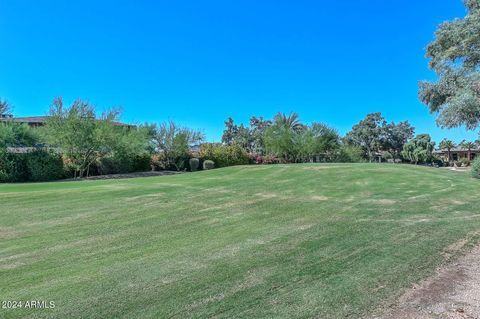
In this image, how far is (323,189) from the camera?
40.1 feet

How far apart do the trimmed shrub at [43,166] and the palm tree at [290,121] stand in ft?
109

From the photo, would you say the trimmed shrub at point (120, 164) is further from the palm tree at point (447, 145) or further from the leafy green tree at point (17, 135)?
the palm tree at point (447, 145)

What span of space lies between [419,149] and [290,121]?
2511cm

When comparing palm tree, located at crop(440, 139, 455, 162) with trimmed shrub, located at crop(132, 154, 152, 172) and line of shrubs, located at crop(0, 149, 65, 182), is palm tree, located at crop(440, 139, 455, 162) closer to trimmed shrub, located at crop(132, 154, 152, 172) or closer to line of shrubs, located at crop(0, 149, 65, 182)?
trimmed shrub, located at crop(132, 154, 152, 172)

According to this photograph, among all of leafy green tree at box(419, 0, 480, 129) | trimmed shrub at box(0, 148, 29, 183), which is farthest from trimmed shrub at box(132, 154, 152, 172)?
leafy green tree at box(419, 0, 480, 129)

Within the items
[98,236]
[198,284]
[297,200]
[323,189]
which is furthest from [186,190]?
[198,284]

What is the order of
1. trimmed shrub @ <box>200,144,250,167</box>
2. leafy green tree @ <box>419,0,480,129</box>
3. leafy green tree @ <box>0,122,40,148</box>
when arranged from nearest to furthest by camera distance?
leafy green tree @ <box>419,0,480,129</box>, leafy green tree @ <box>0,122,40,148</box>, trimmed shrub @ <box>200,144,250,167</box>

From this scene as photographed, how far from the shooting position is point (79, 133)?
2438 cm

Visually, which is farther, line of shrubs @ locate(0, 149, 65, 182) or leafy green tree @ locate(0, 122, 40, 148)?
leafy green tree @ locate(0, 122, 40, 148)

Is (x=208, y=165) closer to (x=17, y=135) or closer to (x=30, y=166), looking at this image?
(x=30, y=166)

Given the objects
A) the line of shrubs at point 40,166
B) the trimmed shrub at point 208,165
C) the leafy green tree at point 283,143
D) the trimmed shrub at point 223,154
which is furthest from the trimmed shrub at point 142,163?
the leafy green tree at point 283,143

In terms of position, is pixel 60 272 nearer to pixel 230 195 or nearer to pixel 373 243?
pixel 373 243

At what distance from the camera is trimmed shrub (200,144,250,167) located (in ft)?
117

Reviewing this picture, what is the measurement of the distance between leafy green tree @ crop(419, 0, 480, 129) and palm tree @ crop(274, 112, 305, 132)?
114 feet
